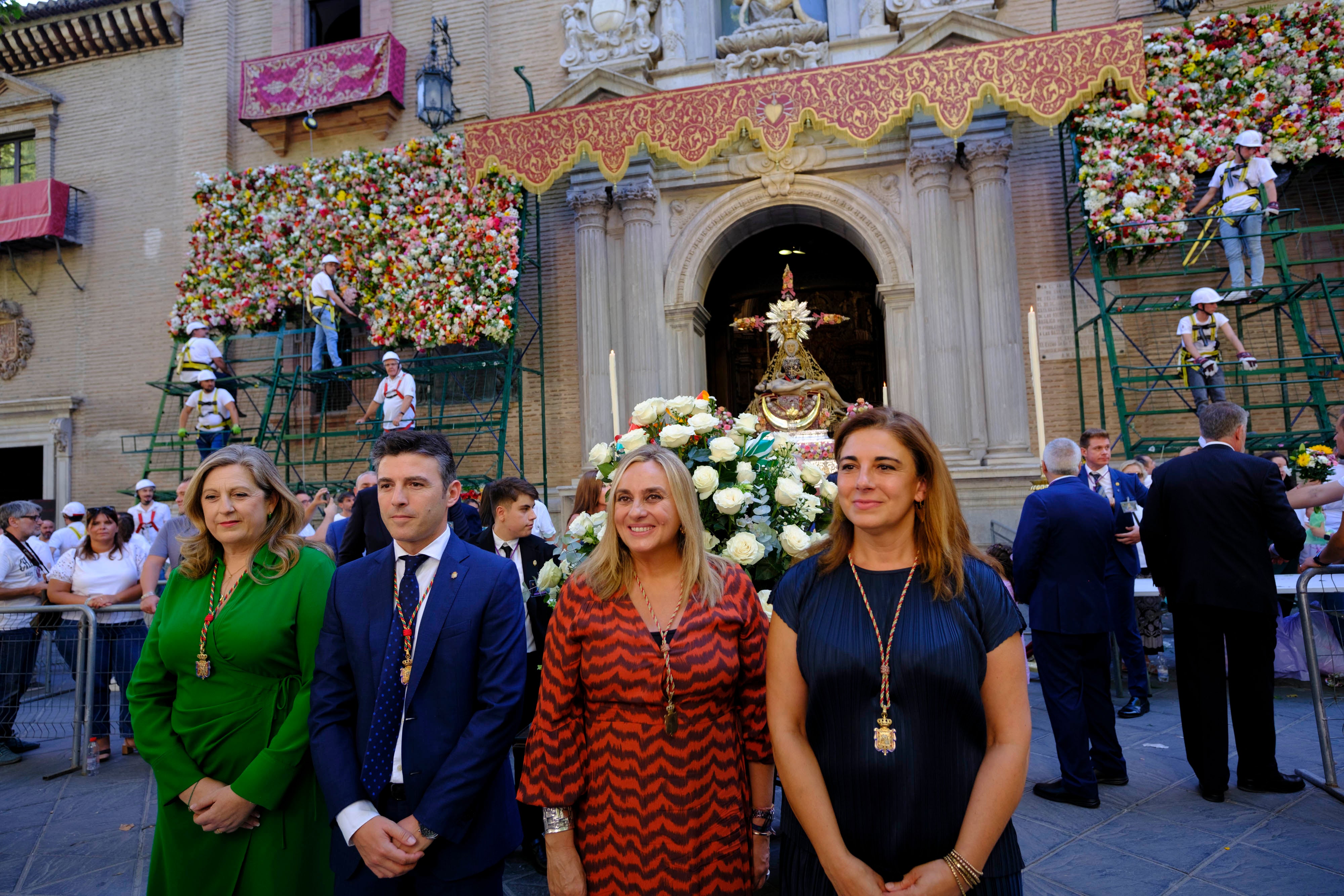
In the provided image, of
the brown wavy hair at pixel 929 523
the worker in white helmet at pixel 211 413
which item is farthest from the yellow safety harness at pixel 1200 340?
the worker in white helmet at pixel 211 413

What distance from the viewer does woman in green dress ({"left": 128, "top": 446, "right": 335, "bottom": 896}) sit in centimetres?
254

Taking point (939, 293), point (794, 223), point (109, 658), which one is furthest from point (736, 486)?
point (794, 223)

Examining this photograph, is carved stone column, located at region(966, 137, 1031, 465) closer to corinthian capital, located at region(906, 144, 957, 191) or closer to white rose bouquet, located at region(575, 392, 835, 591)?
corinthian capital, located at region(906, 144, 957, 191)

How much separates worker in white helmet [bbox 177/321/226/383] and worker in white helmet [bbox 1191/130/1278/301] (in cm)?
1316

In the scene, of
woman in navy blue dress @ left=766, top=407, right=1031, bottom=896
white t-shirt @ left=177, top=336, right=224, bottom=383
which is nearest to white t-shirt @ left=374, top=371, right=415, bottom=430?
white t-shirt @ left=177, top=336, right=224, bottom=383

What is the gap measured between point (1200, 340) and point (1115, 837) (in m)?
6.99

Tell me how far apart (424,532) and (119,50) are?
17122mm

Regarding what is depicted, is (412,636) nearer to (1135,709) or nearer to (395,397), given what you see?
(1135,709)

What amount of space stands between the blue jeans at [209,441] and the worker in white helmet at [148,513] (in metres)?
1.63

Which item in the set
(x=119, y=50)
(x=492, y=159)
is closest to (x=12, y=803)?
A: (x=492, y=159)

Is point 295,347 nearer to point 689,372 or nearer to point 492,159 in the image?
point 492,159

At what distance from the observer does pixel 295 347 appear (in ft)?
44.7

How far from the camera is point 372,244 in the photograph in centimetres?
1220

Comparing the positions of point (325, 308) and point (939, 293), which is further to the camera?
point (325, 308)
